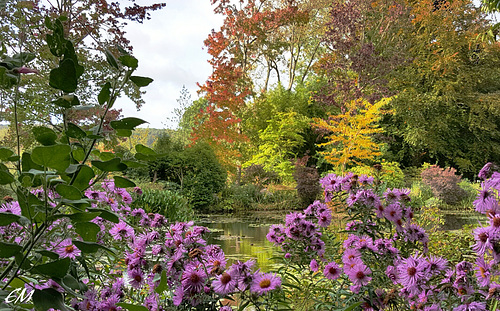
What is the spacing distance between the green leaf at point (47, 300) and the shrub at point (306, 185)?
7874 mm

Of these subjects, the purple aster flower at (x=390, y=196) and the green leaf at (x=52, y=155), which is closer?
the green leaf at (x=52, y=155)

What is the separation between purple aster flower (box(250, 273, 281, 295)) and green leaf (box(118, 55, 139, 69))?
0.52 m

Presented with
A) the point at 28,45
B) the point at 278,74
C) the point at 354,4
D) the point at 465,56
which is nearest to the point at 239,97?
the point at 354,4

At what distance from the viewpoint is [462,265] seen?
96 cm

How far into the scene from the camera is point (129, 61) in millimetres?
466

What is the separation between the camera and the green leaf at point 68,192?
1.23 ft

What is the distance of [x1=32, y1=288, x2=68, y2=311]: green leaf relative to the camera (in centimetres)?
36

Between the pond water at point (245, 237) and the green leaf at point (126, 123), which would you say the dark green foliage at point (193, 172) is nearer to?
the pond water at point (245, 237)

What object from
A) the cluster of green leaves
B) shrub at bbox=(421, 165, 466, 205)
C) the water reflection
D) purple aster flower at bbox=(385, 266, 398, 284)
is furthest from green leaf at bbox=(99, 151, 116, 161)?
shrub at bbox=(421, 165, 466, 205)

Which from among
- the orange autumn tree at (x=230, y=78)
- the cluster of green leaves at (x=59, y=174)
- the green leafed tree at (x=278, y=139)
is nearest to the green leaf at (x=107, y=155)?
the cluster of green leaves at (x=59, y=174)

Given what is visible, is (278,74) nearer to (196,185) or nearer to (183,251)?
(196,185)

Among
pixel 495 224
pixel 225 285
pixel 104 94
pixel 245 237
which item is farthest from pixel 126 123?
pixel 245 237

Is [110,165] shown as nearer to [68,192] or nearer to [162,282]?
[68,192]

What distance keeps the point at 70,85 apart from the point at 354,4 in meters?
9.29
